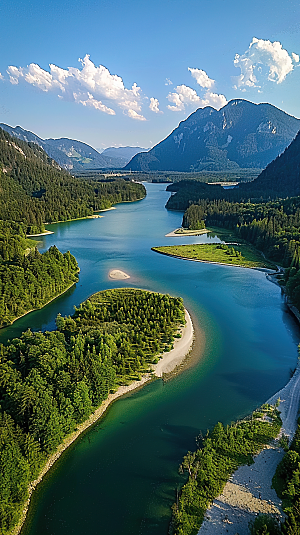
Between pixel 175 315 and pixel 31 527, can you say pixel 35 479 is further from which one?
pixel 175 315

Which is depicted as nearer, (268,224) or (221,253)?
(221,253)

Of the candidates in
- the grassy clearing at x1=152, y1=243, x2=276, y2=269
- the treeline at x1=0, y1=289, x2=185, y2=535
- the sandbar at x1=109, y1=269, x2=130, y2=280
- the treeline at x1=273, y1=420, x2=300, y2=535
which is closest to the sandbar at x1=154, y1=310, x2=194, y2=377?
the treeline at x1=0, y1=289, x2=185, y2=535

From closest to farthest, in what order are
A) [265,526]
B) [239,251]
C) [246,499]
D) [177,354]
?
[265,526]
[246,499]
[177,354]
[239,251]

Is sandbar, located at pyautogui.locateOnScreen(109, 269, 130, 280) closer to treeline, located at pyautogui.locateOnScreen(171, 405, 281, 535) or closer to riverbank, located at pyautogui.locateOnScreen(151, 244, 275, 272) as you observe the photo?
riverbank, located at pyautogui.locateOnScreen(151, 244, 275, 272)

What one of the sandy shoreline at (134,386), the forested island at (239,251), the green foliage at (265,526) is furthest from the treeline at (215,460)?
the sandy shoreline at (134,386)

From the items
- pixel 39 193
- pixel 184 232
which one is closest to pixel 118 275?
pixel 184 232

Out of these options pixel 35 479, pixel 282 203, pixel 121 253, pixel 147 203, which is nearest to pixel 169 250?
pixel 121 253

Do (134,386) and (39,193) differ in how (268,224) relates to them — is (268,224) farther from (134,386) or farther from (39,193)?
(39,193)

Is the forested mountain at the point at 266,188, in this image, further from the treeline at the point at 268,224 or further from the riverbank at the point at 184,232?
the riverbank at the point at 184,232
